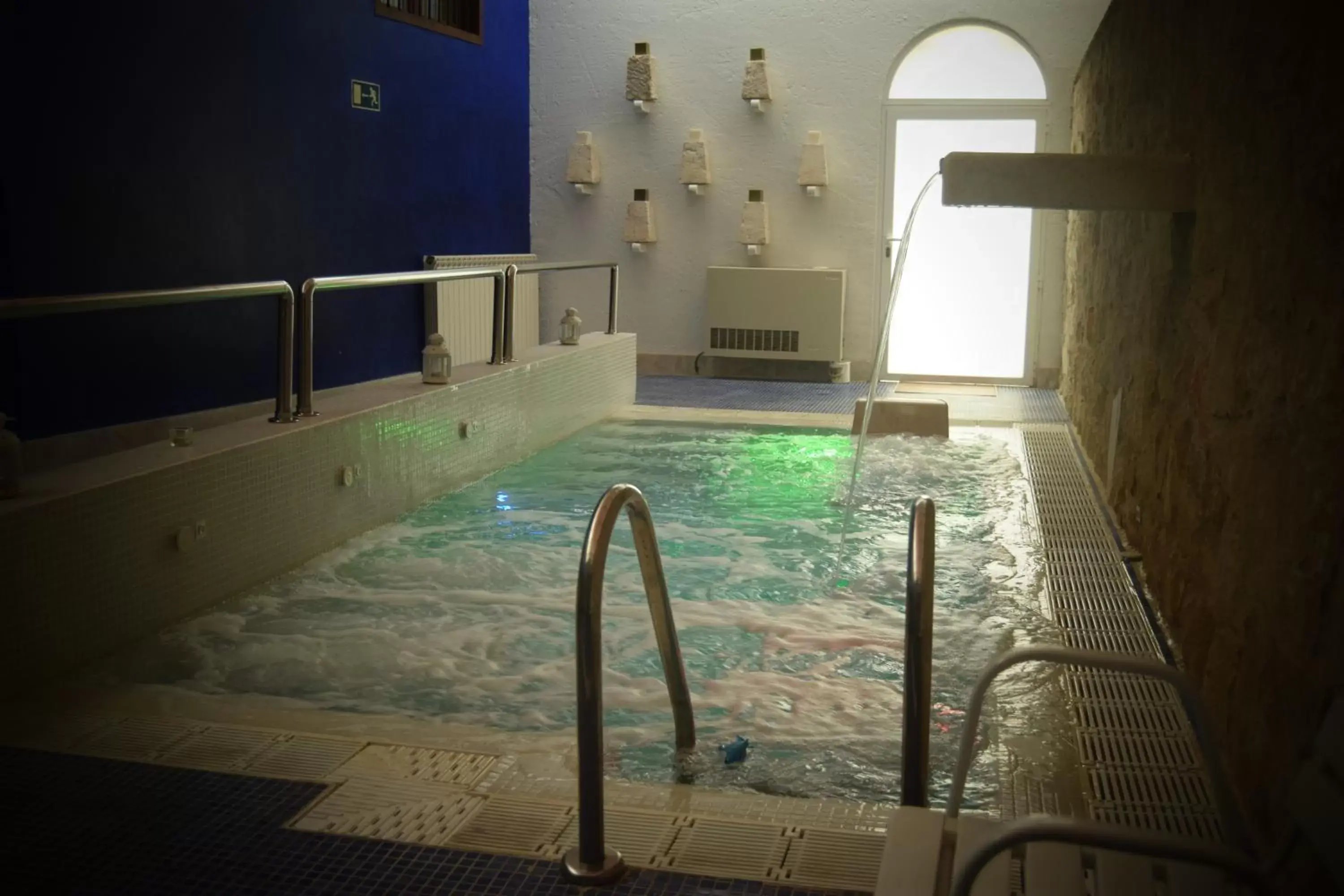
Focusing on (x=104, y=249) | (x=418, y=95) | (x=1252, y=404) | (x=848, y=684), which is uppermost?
(x=418, y=95)

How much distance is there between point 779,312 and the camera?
8.77 m

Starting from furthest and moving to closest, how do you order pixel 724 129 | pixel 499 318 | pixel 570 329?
pixel 724 129 → pixel 570 329 → pixel 499 318

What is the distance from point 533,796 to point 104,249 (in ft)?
12.6

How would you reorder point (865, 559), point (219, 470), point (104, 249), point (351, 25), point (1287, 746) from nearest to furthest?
point (1287, 746)
point (219, 470)
point (865, 559)
point (104, 249)
point (351, 25)

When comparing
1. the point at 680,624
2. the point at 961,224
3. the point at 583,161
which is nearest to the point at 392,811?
the point at 680,624

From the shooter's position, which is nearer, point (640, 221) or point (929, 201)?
point (929, 201)

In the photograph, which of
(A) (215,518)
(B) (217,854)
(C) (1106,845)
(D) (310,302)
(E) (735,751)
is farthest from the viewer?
(D) (310,302)

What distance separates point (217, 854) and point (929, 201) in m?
7.48

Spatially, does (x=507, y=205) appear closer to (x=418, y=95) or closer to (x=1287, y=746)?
(x=418, y=95)

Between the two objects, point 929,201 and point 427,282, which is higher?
point 929,201

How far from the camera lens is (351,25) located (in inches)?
264

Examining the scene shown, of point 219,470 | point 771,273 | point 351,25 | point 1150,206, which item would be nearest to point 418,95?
point 351,25

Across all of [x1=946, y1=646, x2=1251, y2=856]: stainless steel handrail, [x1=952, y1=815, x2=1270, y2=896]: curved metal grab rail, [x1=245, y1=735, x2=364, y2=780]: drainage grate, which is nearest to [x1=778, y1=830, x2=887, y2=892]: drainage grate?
[x1=946, y1=646, x2=1251, y2=856]: stainless steel handrail

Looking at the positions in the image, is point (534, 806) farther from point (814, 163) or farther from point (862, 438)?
point (814, 163)
